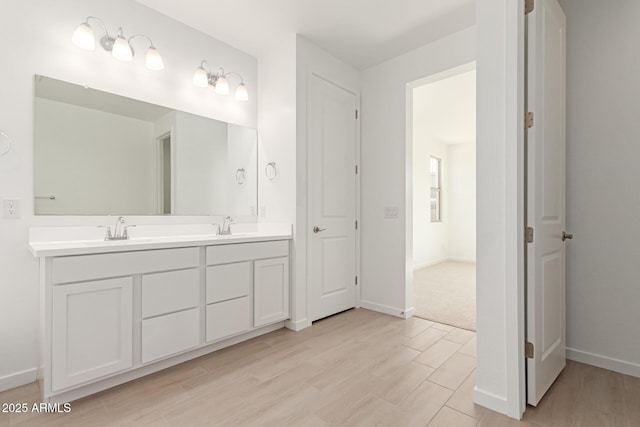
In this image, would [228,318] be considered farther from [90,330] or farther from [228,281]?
[90,330]

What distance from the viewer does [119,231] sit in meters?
2.25

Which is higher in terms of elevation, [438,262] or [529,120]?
[529,120]

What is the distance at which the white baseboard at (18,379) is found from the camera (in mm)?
1820

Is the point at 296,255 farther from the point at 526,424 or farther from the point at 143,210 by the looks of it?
the point at 526,424

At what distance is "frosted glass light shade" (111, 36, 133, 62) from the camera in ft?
7.19

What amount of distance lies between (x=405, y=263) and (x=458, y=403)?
5.07 ft

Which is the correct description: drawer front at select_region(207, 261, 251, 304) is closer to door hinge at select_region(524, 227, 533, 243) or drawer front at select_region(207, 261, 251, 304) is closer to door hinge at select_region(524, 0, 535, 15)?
door hinge at select_region(524, 227, 533, 243)


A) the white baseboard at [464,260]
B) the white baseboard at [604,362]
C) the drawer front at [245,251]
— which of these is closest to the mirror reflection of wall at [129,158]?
the drawer front at [245,251]

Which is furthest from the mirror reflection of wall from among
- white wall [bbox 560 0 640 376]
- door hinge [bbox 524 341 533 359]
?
white wall [bbox 560 0 640 376]

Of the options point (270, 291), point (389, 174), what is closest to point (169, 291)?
point (270, 291)

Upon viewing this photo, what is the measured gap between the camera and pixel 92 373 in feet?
5.59

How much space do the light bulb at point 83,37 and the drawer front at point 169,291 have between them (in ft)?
5.21

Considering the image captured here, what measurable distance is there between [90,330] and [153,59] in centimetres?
194

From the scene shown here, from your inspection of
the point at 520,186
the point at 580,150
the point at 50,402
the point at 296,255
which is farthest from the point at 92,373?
the point at 580,150
